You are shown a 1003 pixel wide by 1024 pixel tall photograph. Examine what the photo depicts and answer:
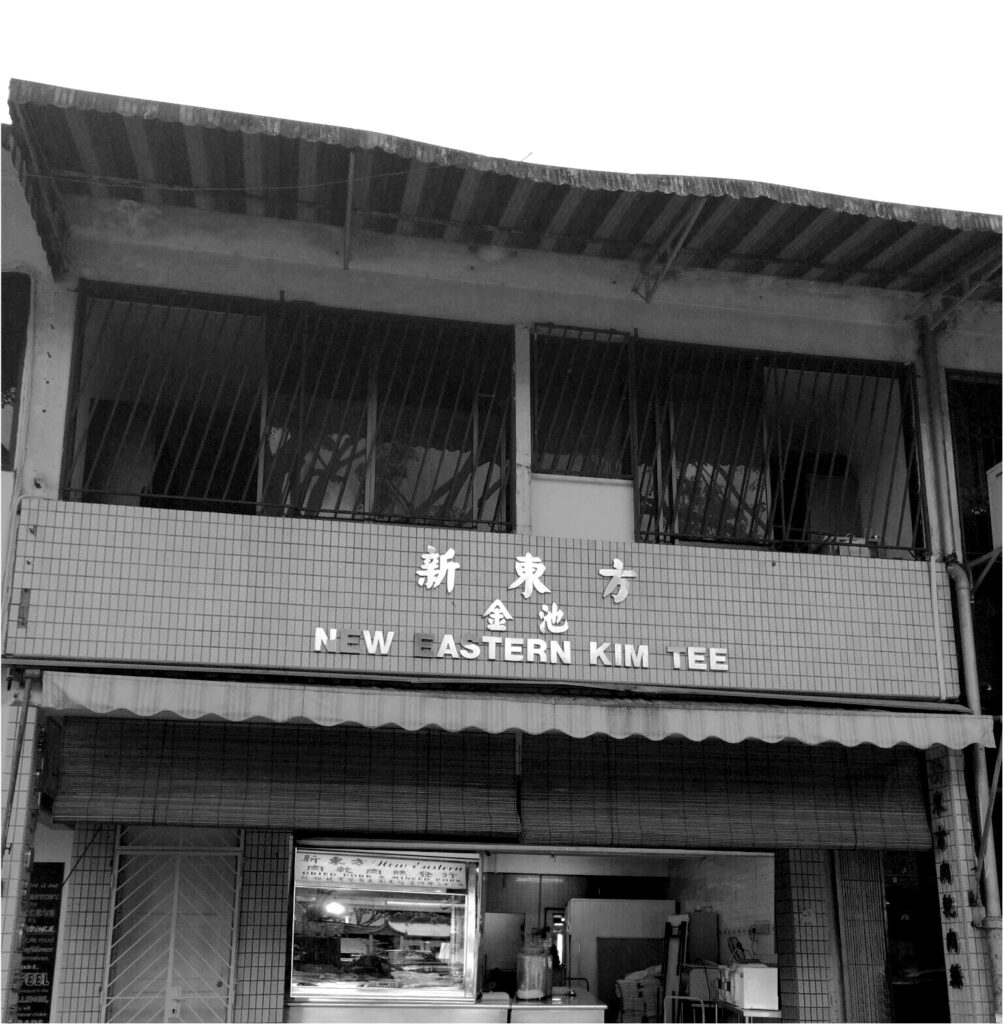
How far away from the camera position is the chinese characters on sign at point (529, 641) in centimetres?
707

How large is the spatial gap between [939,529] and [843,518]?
1087 mm

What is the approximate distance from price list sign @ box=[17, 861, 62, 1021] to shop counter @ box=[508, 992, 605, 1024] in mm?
2809

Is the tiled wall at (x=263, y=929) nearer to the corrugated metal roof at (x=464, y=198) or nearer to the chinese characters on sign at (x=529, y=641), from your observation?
the chinese characters on sign at (x=529, y=641)

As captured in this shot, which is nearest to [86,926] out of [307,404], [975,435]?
[307,404]

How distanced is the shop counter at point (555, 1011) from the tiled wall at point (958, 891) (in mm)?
2226

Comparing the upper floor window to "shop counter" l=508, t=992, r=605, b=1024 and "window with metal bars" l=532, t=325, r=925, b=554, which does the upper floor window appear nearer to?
"window with metal bars" l=532, t=325, r=925, b=554

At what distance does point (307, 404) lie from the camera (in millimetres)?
7984

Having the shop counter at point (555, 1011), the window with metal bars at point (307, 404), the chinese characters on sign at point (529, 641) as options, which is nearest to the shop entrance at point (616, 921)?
the shop counter at point (555, 1011)

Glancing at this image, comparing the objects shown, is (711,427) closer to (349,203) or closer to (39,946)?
(349,203)

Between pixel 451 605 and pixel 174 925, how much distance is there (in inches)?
102

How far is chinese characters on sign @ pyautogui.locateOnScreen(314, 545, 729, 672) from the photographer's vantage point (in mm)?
7074

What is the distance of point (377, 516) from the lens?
303 inches

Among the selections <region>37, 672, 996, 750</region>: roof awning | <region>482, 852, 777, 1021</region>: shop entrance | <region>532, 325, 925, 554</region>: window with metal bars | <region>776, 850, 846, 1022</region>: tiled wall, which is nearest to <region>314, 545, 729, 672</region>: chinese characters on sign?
<region>37, 672, 996, 750</region>: roof awning

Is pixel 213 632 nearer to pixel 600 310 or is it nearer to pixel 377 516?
pixel 377 516
